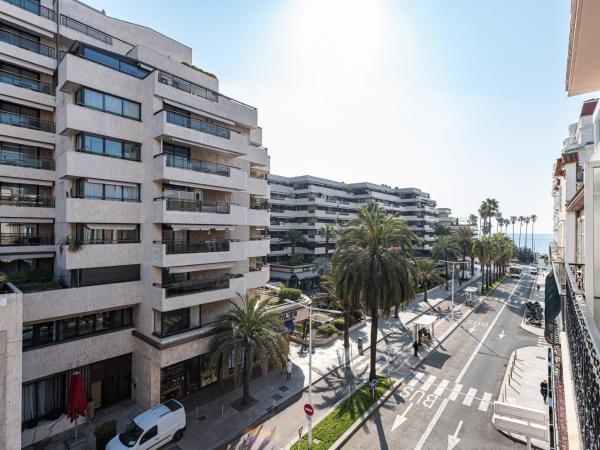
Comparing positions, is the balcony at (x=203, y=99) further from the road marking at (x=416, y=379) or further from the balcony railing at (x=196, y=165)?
the road marking at (x=416, y=379)

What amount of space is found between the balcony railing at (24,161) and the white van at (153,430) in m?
16.1

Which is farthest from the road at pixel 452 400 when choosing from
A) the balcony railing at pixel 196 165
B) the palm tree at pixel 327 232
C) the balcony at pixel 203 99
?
the palm tree at pixel 327 232

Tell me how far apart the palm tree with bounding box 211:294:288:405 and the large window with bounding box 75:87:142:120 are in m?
14.1

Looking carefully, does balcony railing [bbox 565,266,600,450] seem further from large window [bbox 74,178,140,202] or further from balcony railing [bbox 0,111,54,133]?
balcony railing [bbox 0,111,54,133]

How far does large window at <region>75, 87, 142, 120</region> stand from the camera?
17234mm

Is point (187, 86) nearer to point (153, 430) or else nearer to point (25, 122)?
point (25, 122)

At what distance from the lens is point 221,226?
2111 centimetres

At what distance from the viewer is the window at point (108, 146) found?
679 inches

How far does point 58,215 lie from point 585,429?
23.8 meters

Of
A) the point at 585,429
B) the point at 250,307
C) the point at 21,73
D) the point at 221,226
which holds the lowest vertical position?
the point at 250,307

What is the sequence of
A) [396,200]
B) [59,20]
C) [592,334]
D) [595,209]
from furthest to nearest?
[396,200] → [59,20] → [595,209] → [592,334]

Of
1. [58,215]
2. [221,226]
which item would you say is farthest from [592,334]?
[58,215]

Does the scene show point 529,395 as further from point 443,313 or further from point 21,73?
point 21,73

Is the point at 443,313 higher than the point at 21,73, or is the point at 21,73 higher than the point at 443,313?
the point at 21,73
